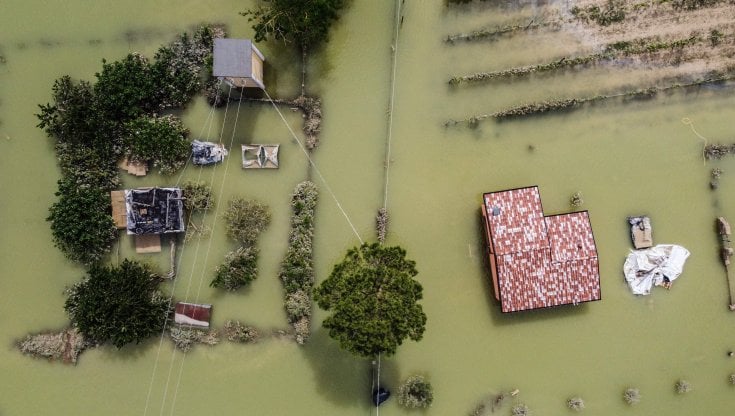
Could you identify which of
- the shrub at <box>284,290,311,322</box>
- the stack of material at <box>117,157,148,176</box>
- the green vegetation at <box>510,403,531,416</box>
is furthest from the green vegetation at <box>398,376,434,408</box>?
the stack of material at <box>117,157,148,176</box>

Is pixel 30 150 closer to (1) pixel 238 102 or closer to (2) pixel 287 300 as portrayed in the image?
(1) pixel 238 102

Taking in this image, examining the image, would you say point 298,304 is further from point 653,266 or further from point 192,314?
point 653,266

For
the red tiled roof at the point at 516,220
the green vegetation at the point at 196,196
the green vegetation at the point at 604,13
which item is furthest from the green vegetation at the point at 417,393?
the green vegetation at the point at 604,13

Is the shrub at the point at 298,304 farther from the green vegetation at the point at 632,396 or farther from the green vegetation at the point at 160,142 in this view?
the green vegetation at the point at 632,396

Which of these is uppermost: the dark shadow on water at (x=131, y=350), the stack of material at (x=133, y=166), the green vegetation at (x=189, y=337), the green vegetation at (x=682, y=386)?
the stack of material at (x=133, y=166)

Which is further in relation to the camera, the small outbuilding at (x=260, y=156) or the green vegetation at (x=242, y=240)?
the small outbuilding at (x=260, y=156)

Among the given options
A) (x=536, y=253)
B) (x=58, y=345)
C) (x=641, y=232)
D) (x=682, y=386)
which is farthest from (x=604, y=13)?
(x=58, y=345)
